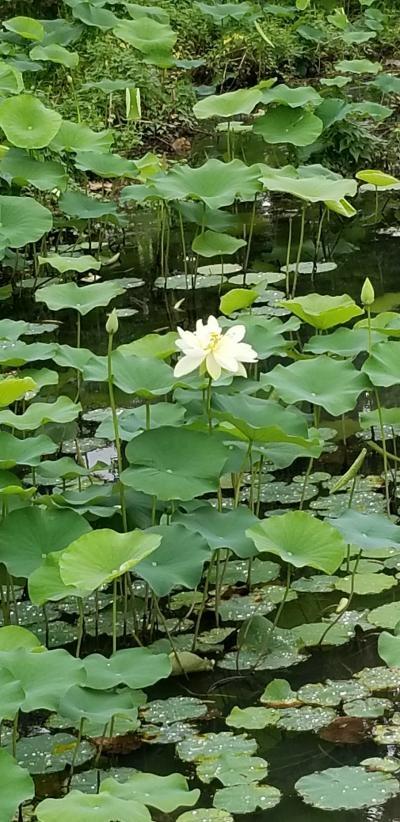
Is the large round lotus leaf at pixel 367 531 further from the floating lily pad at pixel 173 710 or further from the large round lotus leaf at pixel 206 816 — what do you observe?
the large round lotus leaf at pixel 206 816

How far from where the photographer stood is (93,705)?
7.22 ft

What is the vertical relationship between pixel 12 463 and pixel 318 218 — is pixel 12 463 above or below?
above

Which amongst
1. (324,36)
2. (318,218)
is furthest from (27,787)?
(324,36)

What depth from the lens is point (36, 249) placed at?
16.8 feet

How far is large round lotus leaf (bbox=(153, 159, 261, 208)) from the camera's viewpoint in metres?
4.35

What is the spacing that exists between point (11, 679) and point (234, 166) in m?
2.67

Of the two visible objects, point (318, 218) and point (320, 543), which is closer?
point (320, 543)

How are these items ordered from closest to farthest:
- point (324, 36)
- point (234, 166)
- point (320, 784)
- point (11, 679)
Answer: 1. point (11, 679)
2. point (320, 784)
3. point (234, 166)
4. point (324, 36)

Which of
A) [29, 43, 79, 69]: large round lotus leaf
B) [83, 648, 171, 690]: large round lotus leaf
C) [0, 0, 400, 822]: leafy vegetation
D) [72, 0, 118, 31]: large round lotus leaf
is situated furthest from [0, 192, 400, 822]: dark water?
[72, 0, 118, 31]: large round lotus leaf

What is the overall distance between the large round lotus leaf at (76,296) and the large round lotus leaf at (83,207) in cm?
110

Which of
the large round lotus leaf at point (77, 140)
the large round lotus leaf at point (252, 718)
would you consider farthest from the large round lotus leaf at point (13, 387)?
the large round lotus leaf at point (77, 140)

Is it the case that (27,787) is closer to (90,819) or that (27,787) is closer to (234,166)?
(90,819)

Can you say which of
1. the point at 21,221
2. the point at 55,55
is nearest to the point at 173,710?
the point at 21,221

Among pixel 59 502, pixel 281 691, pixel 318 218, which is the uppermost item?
pixel 59 502
